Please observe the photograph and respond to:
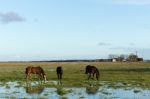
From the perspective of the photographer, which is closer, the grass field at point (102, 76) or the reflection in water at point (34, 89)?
the reflection in water at point (34, 89)

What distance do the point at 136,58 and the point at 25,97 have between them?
572 feet

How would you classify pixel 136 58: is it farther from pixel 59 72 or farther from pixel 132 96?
pixel 132 96

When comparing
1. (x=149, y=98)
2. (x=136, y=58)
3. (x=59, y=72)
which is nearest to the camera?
(x=149, y=98)

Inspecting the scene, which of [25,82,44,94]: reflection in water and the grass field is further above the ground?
the grass field

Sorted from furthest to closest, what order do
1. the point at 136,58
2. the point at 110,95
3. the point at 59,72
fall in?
the point at 136,58 < the point at 59,72 < the point at 110,95

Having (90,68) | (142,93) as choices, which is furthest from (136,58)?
(142,93)

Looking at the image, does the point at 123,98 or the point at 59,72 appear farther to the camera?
the point at 59,72

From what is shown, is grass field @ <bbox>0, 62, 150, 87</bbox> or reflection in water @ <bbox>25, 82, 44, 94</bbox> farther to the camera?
grass field @ <bbox>0, 62, 150, 87</bbox>

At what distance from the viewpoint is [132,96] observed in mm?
26859

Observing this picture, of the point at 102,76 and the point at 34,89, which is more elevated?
the point at 102,76

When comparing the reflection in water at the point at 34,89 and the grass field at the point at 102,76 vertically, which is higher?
the grass field at the point at 102,76

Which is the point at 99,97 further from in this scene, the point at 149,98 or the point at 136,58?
the point at 136,58

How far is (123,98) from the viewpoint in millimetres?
25797

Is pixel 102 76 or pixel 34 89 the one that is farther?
pixel 102 76
